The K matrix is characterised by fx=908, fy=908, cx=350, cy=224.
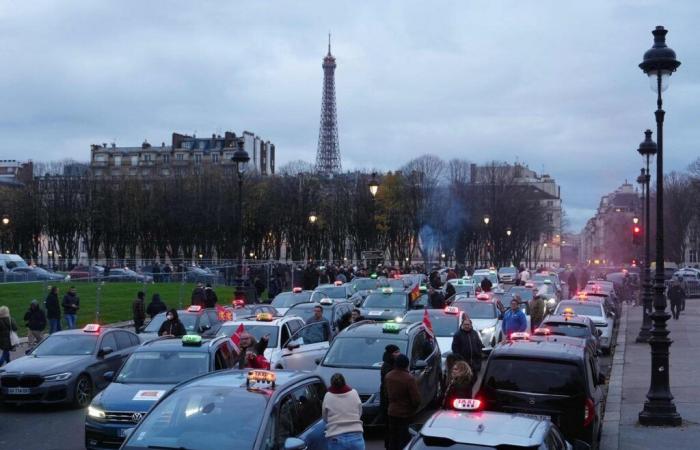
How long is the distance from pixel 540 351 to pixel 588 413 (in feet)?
3.15

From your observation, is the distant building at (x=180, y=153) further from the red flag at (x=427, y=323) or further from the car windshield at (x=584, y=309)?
the red flag at (x=427, y=323)

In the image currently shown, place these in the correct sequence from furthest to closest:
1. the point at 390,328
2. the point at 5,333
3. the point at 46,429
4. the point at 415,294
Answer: the point at 415,294, the point at 5,333, the point at 390,328, the point at 46,429

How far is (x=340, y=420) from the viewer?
9.46m

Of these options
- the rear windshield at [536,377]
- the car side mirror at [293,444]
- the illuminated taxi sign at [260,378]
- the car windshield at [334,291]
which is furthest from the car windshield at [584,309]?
the car side mirror at [293,444]

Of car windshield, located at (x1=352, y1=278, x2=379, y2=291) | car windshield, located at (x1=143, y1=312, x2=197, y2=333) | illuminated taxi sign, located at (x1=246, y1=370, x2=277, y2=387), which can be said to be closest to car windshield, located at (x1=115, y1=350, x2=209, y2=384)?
illuminated taxi sign, located at (x1=246, y1=370, x2=277, y2=387)

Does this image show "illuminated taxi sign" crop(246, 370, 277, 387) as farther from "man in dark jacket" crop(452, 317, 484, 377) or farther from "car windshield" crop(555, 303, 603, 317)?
"car windshield" crop(555, 303, 603, 317)

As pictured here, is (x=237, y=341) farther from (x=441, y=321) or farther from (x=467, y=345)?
(x=441, y=321)

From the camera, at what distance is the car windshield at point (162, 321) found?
73.8 ft

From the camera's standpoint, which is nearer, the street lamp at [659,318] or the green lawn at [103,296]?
the street lamp at [659,318]

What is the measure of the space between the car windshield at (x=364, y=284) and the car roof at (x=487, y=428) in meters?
30.6

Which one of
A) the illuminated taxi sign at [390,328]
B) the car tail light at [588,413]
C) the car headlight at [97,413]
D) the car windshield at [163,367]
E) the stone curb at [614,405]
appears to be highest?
the illuminated taxi sign at [390,328]

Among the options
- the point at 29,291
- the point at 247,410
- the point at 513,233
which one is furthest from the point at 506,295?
the point at 513,233

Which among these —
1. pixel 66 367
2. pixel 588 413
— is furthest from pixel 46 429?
pixel 588 413

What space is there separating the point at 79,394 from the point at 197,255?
69388mm
